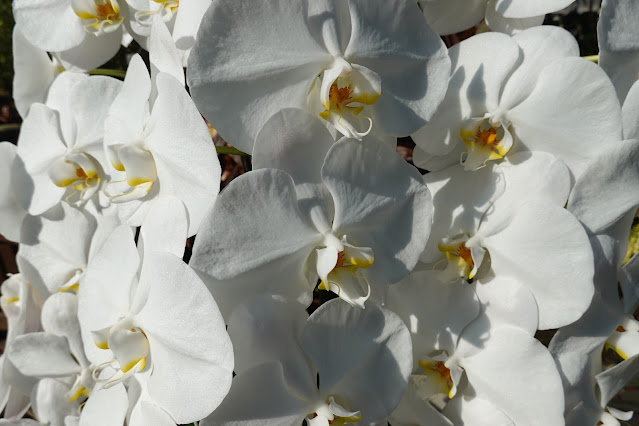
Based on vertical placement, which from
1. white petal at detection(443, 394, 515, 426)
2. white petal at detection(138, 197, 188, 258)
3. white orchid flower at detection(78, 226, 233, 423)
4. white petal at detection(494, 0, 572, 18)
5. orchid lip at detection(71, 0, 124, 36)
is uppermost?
white petal at detection(494, 0, 572, 18)

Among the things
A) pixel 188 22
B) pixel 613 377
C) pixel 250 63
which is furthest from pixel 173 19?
pixel 613 377

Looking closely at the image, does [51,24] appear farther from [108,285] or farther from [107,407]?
[107,407]

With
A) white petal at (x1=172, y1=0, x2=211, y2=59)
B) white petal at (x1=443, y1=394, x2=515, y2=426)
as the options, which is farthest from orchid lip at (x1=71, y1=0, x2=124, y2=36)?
white petal at (x1=443, y1=394, x2=515, y2=426)

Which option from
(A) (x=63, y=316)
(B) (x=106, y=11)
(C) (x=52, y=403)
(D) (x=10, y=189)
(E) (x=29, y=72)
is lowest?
(C) (x=52, y=403)

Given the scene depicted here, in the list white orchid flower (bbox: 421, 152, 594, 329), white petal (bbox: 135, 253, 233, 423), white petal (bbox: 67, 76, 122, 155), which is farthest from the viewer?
white petal (bbox: 67, 76, 122, 155)

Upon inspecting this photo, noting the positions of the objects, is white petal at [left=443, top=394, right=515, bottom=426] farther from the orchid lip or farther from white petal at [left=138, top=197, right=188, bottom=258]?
the orchid lip

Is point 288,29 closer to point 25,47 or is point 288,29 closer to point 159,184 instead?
point 159,184

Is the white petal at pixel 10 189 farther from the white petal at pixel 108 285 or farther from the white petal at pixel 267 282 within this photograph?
the white petal at pixel 267 282
